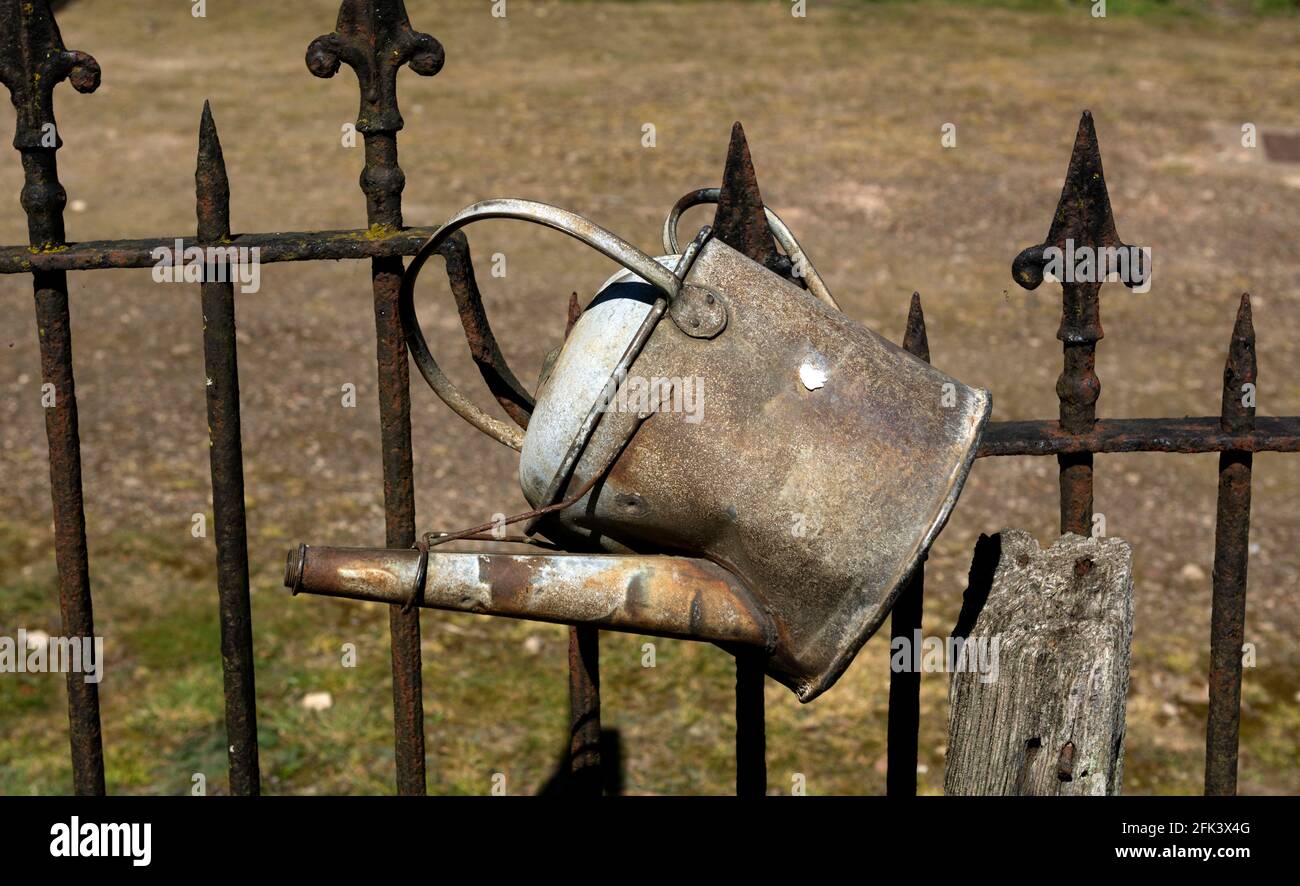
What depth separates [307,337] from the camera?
588 centimetres

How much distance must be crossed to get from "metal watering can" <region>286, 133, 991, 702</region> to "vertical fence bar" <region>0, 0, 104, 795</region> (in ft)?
2.01

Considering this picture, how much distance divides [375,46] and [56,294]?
0.62 meters

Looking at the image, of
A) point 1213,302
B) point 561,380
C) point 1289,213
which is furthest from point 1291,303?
point 561,380

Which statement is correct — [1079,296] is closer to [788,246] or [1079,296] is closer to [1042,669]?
[788,246]

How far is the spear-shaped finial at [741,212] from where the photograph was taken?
6.72 feet

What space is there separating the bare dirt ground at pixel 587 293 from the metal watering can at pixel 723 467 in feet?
5.42

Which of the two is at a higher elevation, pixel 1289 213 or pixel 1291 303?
pixel 1289 213

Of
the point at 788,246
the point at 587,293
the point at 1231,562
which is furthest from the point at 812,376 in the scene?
the point at 587,293

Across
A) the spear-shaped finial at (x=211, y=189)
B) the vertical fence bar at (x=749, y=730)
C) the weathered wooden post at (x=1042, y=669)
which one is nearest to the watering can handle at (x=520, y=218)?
the spear-shaped finial at (x=211, y=189)

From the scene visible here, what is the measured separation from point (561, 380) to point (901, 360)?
16.4 inches

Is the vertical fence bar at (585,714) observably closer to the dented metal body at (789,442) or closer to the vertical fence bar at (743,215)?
the vertical fence bar at (743,215)

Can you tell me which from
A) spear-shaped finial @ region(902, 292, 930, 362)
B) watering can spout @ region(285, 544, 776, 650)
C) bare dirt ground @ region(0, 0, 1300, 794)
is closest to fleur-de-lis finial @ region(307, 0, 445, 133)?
watering can spout @ region(285, 544, 776, 650)
